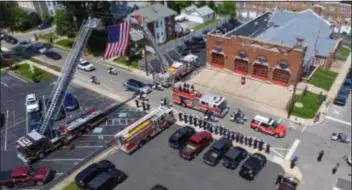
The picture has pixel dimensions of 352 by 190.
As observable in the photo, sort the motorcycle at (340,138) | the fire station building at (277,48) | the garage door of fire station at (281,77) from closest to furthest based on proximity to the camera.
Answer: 1. the motorcycle at (340,138)
2. the fire station building at (277,48)
3. the garage door of fire station at (281,77)

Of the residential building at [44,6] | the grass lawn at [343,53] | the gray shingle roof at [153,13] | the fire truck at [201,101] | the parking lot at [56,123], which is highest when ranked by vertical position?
the gray shingle roof at [153,13]

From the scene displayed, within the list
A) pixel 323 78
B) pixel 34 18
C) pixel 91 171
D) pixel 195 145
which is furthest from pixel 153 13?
pixel 91 171

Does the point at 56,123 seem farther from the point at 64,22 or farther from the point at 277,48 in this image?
the point at 64,22

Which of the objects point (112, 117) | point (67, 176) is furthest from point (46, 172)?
point (112, 117)

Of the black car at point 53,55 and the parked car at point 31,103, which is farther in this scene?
the black car at point 53,55

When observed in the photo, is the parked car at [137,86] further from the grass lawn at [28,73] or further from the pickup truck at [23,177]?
the pickup truck at [23,177]

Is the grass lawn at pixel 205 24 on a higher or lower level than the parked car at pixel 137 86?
lower

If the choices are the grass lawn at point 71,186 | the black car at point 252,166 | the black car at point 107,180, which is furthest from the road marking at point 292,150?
the grass lawn at point 71,186

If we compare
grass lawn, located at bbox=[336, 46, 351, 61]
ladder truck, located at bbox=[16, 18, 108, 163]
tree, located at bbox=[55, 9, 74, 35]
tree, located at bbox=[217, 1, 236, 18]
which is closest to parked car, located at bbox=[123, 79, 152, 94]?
ladder truck, located at bbox=[16, 18, 108, 163]
